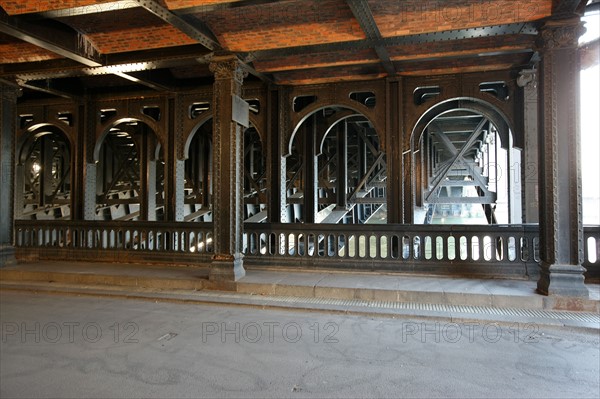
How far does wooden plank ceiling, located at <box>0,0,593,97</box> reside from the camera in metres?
5.60

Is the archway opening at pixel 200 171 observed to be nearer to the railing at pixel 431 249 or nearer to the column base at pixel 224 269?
the railing at pixel 431 249

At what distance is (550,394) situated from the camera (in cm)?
317

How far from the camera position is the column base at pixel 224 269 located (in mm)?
6715

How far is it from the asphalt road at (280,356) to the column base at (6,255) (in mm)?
3180

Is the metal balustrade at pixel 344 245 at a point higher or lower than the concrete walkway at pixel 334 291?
higher

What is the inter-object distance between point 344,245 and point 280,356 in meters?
4.06

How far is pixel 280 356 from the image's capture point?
4.02 meters

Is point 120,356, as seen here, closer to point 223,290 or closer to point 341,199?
point 223,290

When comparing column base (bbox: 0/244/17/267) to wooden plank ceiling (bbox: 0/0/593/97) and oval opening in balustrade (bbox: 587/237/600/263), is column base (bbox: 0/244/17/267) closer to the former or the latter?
wooden plank ceiling (bbox: 0/0/593/97)

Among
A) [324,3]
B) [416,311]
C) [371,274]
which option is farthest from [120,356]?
[324,3]

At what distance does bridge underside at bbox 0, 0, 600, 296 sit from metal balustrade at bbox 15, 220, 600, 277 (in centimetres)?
3

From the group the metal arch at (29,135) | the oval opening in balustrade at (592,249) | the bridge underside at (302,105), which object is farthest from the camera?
the metal arch at (29,135)

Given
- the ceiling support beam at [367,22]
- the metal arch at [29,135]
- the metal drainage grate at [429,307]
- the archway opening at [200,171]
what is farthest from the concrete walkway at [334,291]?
the archway opening at [200,171]

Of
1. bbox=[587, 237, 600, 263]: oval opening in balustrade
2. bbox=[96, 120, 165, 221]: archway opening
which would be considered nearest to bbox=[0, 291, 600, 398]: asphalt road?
bbox=[587, 237, 600, 263]: oval opening in balustrade
